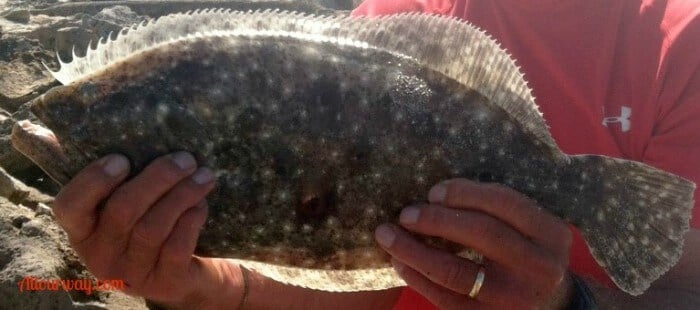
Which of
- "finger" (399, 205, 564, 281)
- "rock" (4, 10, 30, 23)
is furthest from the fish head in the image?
"rock" (4, 10, 30, 23)

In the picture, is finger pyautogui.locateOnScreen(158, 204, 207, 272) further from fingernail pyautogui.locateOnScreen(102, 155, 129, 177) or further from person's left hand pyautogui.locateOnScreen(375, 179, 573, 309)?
person's left hand pyautogui.locateOnScreen(375, 179, 573, 309)

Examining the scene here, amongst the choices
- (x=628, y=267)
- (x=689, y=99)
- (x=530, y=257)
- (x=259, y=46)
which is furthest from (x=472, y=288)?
(x=689, y=99)

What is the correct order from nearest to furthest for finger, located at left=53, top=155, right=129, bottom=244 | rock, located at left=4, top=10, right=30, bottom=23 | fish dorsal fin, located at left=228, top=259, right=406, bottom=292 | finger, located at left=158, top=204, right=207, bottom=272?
finger, located at left=53, top=155, right=129, bottom=244 < finger, located at left=158, top=204, right=207, bottom=272 < fish dorsal fin, located at left=228, top=259, right=406, bottom=292 < rock, located at left=4, top=10, right=30, bottom=23

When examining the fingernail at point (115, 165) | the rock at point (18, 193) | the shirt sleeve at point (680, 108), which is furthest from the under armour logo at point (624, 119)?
the rock at point (18, 193)

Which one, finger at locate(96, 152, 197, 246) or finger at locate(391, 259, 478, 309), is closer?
finger at locate(96, 152, 197, 246)

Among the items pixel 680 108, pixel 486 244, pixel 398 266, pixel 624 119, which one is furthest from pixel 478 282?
pixel 680 108

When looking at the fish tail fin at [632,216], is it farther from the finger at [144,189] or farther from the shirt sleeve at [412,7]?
the finger at [144,189]

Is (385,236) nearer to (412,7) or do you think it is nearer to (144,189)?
(144,189)
